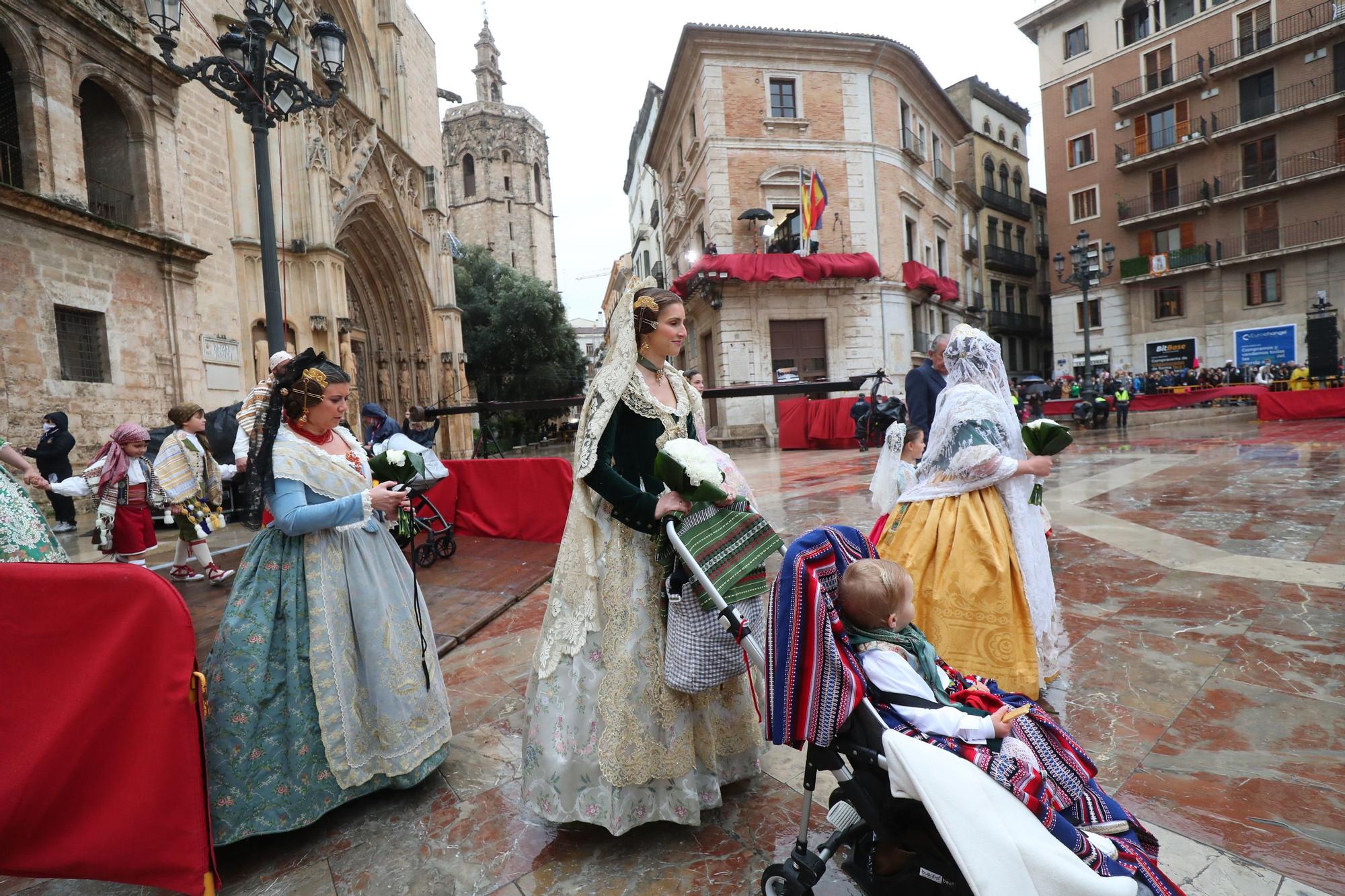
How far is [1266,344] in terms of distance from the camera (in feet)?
81.3

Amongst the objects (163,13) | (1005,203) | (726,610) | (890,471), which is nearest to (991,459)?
(726,610)

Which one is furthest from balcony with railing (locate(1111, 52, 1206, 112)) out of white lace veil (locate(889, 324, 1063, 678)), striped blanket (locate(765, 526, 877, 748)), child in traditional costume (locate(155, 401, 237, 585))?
child in traditional costume (locate(155, 401, 237, 585))

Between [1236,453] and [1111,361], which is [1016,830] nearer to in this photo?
[1236,453]

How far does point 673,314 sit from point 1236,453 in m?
12.4

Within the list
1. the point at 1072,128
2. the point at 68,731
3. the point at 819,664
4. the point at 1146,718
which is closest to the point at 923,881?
the point at 819,664

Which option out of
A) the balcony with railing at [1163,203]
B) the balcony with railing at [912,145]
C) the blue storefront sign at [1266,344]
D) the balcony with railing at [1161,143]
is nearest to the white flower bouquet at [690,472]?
the balcony with railing at [912,145]

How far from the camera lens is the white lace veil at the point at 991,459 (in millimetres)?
2947

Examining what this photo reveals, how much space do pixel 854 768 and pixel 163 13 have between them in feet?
29.5

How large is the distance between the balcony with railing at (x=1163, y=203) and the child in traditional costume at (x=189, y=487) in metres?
33.9

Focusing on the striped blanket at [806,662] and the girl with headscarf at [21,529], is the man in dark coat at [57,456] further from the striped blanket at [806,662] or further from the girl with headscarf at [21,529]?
the striped blanket at [806,662]

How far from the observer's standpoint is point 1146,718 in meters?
2.76

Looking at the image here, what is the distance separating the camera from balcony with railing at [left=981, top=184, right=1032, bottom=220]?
34719 mm

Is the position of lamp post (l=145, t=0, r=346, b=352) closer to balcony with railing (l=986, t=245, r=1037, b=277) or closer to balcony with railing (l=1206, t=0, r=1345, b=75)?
balcony with railing (l=1206, t=0, r=1345, b=75)

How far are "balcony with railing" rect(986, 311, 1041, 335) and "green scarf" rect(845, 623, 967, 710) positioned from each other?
36690 mm
